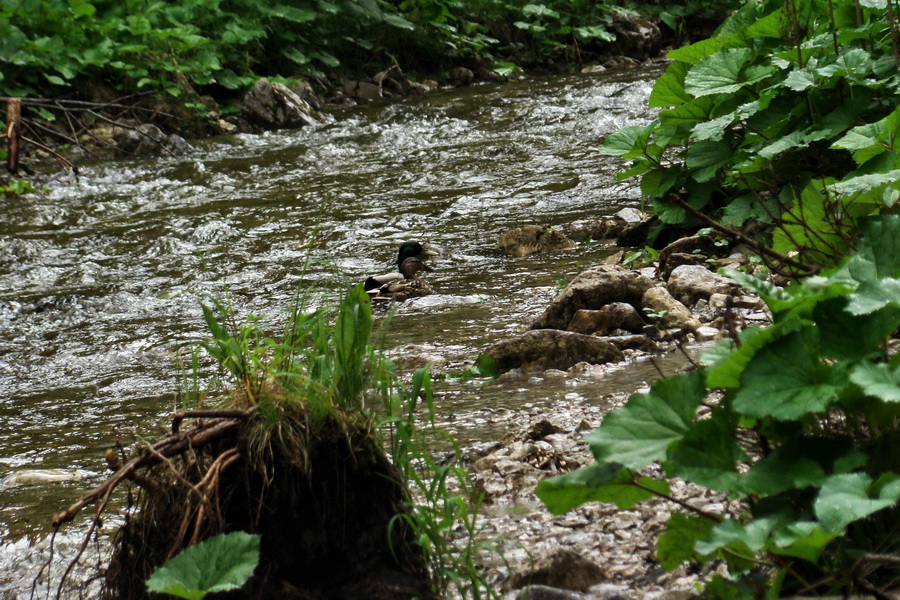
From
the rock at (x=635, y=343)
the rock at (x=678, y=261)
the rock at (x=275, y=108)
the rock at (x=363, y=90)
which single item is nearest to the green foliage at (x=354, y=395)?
the rock at (x=635, y=343)

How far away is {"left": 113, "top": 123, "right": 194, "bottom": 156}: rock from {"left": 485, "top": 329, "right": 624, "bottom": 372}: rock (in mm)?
7418

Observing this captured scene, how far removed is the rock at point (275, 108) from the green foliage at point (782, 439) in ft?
34.9

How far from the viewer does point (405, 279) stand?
548 cm

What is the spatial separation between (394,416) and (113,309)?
13.2ft

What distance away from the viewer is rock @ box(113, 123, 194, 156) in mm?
10188

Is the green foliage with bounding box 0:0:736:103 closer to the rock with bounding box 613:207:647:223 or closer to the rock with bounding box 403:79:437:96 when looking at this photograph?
the rock with bounding box 403:79:437:96

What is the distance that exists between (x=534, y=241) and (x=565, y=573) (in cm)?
418

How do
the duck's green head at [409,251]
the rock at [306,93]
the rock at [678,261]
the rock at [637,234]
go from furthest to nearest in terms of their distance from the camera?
1. the rock at [306,93]
2. the duck's green head at [409,251]
3. the rock at [637,234]
4. the rock at [678,261]

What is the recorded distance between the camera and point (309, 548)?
190cm

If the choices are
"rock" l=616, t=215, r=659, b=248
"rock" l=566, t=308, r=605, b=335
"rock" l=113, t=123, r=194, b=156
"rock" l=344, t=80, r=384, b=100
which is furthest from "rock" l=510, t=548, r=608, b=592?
"rock" l=344, t=80, r=384, b=100

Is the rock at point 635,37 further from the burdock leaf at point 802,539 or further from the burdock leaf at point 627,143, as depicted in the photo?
the burdock leaf at point 802,539

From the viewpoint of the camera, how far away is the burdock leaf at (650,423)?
1519mm

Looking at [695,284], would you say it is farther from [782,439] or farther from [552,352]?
[782,439]

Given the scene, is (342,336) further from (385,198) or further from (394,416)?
(385,198)
